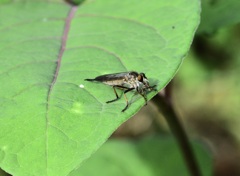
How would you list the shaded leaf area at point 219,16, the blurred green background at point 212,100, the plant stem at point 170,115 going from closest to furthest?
the plant stem at point 170,115 < the shaded leaf area at point 219,16 < the blurred green background at point 212,100

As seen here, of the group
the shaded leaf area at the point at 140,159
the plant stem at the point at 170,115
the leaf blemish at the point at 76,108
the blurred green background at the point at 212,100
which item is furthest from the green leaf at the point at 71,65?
the blurred green background at the point at 212,100

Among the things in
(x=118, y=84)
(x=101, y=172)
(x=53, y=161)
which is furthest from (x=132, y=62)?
(x=101, y=172)

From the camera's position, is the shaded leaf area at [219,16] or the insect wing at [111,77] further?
the shaded leaf area at [219,16]

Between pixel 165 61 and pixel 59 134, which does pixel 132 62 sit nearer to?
pixel 165 61

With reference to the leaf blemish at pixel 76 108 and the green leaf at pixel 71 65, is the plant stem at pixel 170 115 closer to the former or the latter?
the green leaf at pixel 71 65

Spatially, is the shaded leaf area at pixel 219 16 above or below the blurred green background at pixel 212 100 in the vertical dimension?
above

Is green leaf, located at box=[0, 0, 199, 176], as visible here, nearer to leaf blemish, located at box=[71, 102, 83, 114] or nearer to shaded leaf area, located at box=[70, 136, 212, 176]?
leaf blemish, located at box=[71, 102, 83, 114]

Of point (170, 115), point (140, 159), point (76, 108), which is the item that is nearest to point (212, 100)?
point (140, 159)
